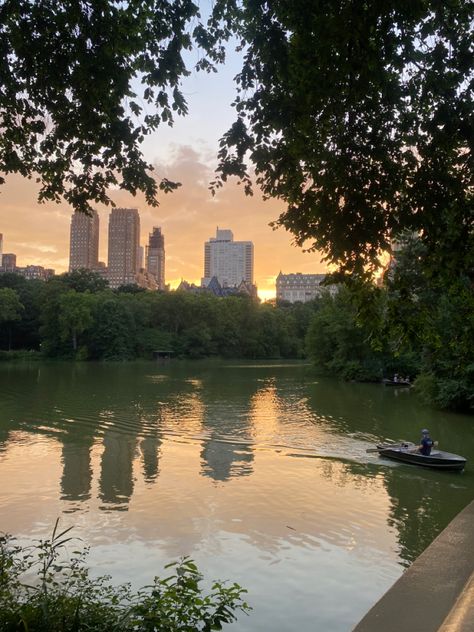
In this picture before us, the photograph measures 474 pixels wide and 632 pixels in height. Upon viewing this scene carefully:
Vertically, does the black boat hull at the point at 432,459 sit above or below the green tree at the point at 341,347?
below

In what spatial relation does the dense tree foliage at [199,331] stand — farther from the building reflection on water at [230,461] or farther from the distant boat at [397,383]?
the building reflection on water at [230,461]

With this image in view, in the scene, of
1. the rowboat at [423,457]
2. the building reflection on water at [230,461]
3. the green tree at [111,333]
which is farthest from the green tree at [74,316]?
the rowboat at [423,457]

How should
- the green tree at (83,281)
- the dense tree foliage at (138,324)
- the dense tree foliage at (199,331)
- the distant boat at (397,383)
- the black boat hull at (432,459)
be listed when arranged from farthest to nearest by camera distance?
the green tree at (83,281)
the dense tree foliage at (138,324)
the dense tree foliage at (199,331)
the distant boat at (397,383)
the black boat hull at (432,459)

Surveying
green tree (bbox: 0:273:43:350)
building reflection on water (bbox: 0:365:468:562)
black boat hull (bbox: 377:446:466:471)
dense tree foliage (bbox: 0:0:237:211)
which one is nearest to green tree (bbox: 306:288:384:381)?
building reflection on water (bbox: 0:365:468:562)

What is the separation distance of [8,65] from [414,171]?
438 centimetres

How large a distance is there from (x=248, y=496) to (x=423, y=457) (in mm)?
5865

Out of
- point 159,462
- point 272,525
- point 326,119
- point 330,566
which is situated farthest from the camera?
point 159,462

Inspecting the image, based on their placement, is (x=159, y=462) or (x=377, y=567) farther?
(x=159, y=462)

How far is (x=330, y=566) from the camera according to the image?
904 cm

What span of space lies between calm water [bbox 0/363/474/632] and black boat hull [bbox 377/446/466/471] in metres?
0.27

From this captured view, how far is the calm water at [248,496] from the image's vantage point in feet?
28.4

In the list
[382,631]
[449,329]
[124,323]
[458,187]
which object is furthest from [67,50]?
[124,323]

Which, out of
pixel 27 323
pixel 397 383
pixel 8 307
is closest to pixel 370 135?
pixel 397 383

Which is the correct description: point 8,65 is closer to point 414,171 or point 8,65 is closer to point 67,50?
point 67,50
